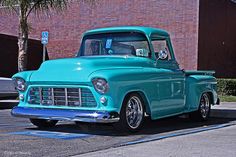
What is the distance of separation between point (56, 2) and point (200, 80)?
324 inches

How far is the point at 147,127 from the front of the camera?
33.7 ft

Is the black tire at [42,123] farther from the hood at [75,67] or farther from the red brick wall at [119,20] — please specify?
the red brick wall at [119,20]

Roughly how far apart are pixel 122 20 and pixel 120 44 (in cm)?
1514

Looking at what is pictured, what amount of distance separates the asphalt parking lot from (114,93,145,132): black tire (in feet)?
0.48

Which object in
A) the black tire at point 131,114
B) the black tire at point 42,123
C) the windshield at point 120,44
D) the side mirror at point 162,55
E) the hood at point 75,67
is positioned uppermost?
the windshield at point 120,44

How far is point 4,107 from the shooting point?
15.0 m

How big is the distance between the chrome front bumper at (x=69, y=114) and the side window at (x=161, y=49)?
2.15 metres

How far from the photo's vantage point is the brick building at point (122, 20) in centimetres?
2272

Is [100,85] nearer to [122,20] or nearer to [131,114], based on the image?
[131,114]

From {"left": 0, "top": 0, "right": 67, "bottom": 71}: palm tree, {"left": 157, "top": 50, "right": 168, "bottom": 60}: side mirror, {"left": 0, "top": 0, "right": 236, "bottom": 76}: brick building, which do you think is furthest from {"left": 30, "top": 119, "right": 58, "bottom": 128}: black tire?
{"left": 0, "top": 0, "right": 236, "bottom": 76}: brick building

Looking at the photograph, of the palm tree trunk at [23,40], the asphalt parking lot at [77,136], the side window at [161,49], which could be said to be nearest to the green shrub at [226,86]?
the palm tree trunk at [23,40]

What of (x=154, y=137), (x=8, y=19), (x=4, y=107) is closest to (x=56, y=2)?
(x=4, y=107)

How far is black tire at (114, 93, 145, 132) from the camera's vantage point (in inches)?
338

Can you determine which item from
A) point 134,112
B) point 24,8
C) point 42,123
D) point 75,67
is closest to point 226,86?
point 24,8
